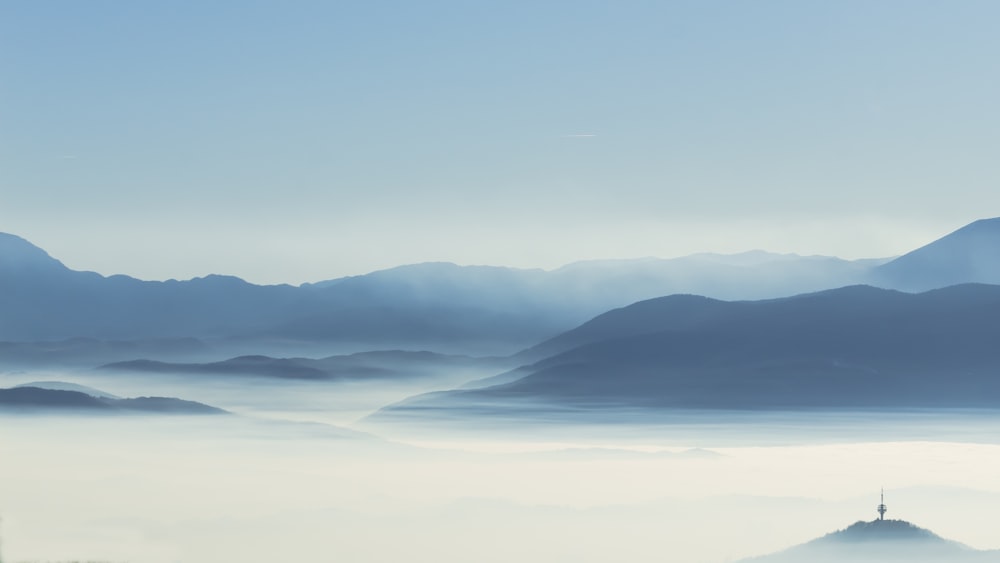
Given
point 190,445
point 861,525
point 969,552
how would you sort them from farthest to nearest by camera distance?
point 190,445 < point 861,525 < point 969,552

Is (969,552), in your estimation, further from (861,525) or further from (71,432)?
(71,432)

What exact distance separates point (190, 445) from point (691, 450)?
67.4 metres

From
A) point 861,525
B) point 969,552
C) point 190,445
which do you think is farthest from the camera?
point 190,445

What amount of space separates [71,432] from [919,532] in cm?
12738

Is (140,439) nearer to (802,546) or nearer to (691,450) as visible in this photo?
(691,450)

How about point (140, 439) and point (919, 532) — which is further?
point (140, 439)

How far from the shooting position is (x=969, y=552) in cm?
9925

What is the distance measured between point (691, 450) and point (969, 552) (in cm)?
10040

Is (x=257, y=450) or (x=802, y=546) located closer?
(x=802, y=546)

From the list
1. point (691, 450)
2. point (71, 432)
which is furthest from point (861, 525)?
point (71, 432)

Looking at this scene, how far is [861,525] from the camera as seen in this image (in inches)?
4262

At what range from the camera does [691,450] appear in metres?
199

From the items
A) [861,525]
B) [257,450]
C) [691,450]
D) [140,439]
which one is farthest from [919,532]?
[140,439]

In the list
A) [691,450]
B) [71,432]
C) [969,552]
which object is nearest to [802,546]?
[969,552]
